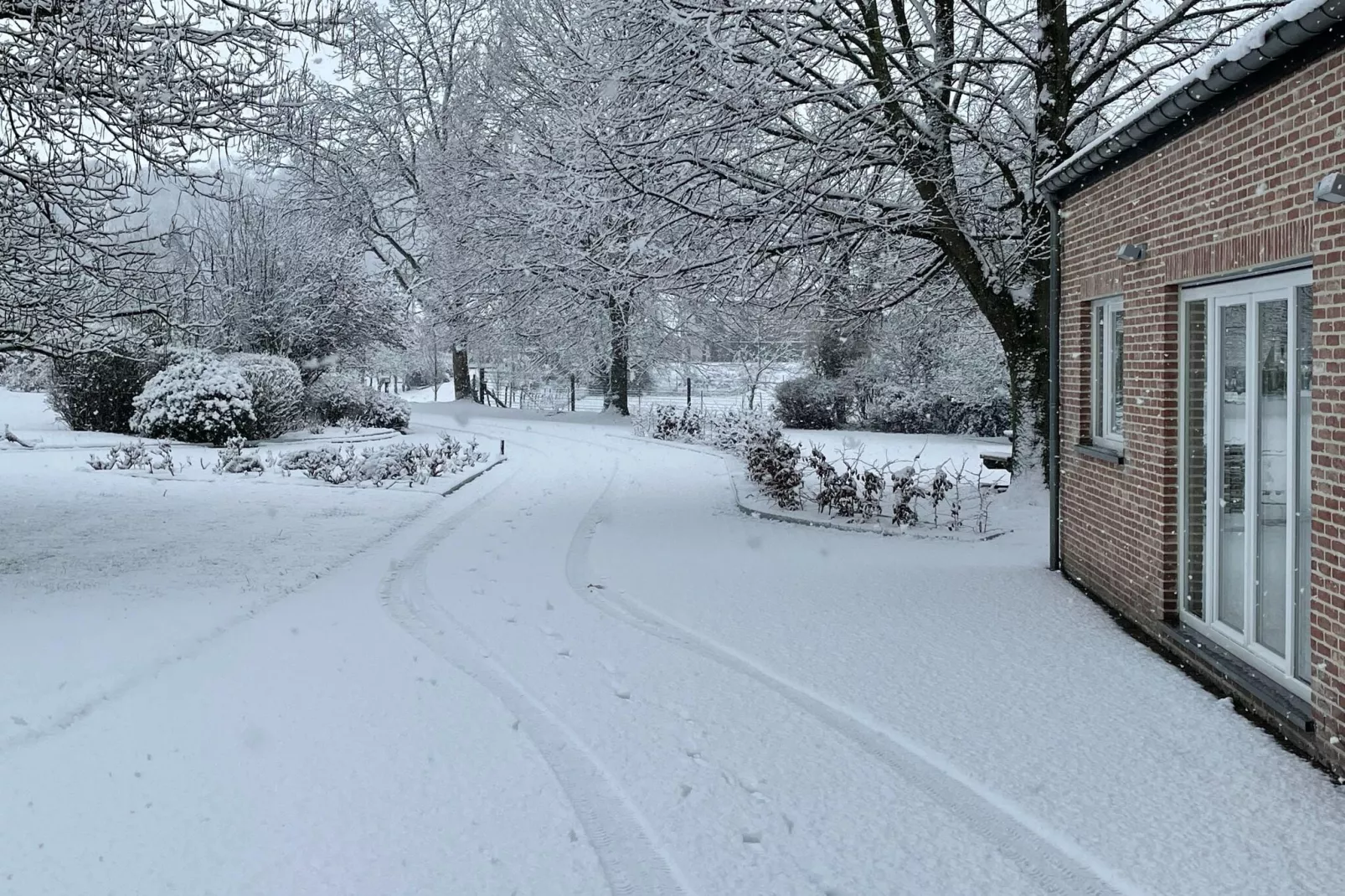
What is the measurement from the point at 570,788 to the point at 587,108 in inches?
427

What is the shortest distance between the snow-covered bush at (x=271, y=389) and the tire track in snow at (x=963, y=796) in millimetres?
17329

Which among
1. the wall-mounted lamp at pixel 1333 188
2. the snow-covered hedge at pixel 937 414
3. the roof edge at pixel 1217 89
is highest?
the roof edge at pixel 1217 89

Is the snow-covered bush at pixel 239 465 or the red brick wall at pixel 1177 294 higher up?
the red brick wall at pixel 1177 294

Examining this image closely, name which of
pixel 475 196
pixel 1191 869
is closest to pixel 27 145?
pixel 1191 869

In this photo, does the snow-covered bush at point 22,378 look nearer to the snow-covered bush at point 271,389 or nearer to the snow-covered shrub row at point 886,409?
the snow-covered bush at point 271,389

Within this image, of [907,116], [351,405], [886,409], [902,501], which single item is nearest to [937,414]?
[886,409]

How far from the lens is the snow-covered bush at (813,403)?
92.5 ft

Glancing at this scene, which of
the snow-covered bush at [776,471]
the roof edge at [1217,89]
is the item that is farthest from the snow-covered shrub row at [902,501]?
the roof edge at [1217,89]

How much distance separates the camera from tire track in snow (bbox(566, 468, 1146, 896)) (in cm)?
378

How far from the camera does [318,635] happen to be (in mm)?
7195

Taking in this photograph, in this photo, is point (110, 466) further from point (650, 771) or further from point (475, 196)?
point (650, 771)

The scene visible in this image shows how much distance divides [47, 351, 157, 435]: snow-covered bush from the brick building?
19624 mm

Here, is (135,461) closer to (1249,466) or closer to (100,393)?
(100,393)

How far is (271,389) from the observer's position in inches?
893
